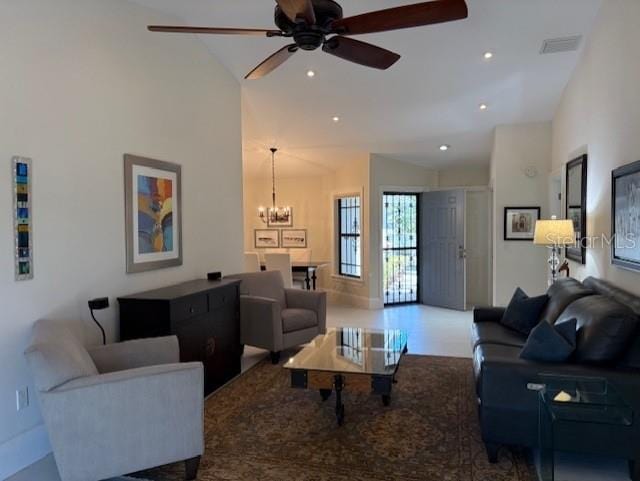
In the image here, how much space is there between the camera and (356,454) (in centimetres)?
276

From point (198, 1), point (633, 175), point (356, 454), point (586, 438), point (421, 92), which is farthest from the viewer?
point (421, 92)

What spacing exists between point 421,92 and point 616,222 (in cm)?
261

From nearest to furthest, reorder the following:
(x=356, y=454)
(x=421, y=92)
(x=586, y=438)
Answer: (x=586, y=438) < (x=356, y=454) < (x=421, y=92)

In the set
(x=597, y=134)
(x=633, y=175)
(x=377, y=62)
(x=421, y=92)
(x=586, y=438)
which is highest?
(x=421, y=92)

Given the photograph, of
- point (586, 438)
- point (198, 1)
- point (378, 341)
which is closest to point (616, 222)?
point (586, 438)

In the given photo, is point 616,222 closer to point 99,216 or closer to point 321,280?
point 99,216

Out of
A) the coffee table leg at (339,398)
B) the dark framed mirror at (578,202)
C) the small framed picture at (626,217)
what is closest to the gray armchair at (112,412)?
the coffee table leg at (339,398)

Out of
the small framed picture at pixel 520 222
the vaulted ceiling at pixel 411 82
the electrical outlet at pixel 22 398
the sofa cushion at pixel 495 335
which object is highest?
the vaulted ceiling at pixel 411 82

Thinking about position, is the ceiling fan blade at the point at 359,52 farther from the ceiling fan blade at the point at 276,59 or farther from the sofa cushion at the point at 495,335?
the sofa cushion at the point at 495,335

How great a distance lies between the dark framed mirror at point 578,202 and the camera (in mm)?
4438

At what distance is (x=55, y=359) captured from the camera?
2281mm

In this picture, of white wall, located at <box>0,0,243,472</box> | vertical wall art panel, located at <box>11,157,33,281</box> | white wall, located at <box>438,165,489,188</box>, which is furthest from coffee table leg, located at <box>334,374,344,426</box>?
white wall, located at <box>438,165,489,188</box>

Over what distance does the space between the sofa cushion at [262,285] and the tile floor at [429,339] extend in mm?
646

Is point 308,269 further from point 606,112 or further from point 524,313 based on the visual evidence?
point 606,112
